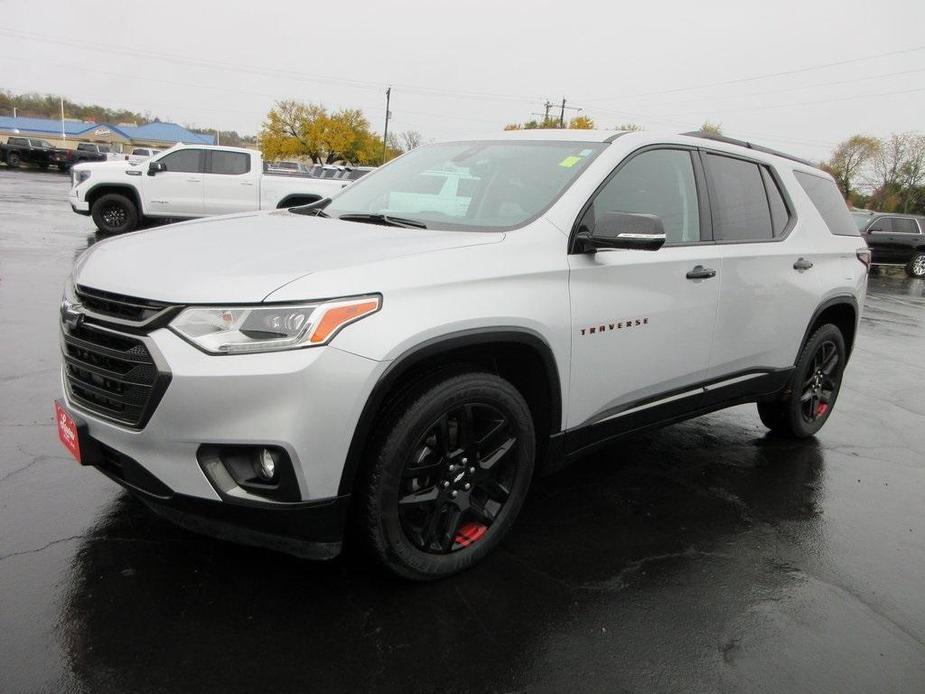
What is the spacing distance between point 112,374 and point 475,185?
1.84 m

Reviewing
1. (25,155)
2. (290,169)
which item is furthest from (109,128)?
(290,169)

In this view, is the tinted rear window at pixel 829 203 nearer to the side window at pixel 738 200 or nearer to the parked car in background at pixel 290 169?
the side window at pixel 738 200

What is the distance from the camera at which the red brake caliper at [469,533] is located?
280 cm

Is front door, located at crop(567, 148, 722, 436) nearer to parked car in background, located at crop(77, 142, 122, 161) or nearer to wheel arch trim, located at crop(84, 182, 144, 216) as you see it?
wheel arch trim, located at crop(84, 182, 144, 216)

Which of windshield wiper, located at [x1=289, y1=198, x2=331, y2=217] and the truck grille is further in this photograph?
windshield wiper, located at [x1=289, y1=198, x2=331, y2=217]

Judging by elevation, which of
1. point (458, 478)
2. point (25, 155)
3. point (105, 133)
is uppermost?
point (105, 133)

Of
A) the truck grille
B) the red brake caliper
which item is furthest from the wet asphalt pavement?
the truck grille

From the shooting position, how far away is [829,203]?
473cm

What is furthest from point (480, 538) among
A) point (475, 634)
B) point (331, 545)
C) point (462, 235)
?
point (462, 235)

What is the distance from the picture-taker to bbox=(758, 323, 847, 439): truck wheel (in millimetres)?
4473

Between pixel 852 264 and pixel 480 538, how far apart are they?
344cm

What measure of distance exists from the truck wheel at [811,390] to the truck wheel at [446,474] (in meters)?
2.46

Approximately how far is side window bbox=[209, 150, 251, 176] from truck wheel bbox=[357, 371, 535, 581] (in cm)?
1323

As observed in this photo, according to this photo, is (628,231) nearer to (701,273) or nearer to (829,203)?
(701,273)
